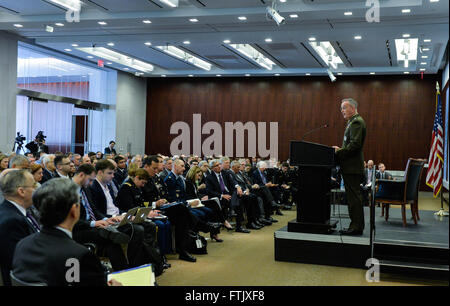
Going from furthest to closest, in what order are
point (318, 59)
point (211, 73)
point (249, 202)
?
point (211, 73)
point (318, 59)
point (249, 202)

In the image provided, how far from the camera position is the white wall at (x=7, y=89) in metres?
12.5

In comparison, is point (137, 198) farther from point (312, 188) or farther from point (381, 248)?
point (381, 248)

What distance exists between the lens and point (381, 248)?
5.17m

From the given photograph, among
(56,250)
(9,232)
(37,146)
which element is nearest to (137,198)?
(9,232)

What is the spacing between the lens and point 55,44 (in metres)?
13.4

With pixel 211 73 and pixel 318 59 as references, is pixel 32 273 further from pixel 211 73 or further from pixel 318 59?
pixel 211 73

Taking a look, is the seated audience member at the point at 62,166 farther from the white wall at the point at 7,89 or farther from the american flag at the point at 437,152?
the white wall at the point at 7,89

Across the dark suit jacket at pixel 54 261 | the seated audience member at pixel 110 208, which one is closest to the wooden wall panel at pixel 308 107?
the seated audience member at pixel 110 208

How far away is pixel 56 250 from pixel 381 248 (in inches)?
161

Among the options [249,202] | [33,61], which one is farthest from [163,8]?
[33,61]

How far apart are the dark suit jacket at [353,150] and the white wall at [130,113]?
44.1 ft

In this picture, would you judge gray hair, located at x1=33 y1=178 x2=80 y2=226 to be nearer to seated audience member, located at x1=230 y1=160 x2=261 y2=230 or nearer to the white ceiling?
seated audience member, located at x1=230 y1=160 x2=261 y2=230

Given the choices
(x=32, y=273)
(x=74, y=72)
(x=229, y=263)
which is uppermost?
(x=74, y=72)

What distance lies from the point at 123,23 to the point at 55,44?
3.69m
